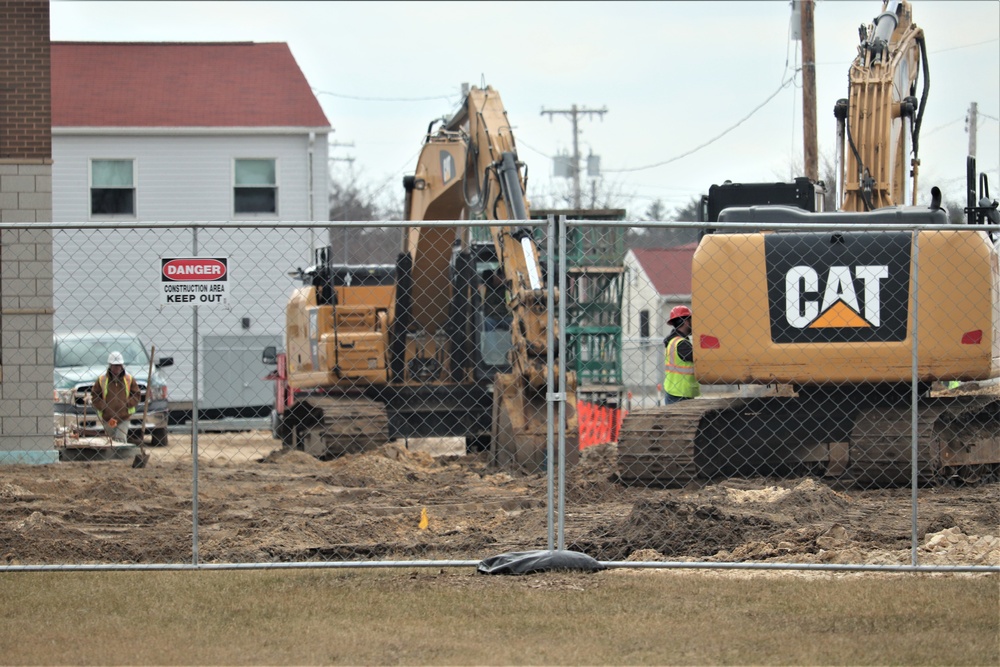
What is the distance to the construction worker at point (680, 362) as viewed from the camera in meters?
12.1

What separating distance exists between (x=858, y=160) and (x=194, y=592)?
26.0 feet

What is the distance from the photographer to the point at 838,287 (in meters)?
10.9

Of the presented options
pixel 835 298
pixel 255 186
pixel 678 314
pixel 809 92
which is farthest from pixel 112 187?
pixel 835 298

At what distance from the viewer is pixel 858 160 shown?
500 inches

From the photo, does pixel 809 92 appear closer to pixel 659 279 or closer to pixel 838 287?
pixel 838 287

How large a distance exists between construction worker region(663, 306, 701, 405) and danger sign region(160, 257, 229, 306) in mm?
5171

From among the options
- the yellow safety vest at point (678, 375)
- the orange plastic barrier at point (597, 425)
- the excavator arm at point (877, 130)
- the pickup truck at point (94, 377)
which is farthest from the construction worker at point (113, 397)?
the excavator arm at point (877, 130)

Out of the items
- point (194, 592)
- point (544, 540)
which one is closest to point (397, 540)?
point (544, 540)

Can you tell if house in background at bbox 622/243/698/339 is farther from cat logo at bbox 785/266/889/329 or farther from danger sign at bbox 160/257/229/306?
danger sign at bbox 160/257/229/306

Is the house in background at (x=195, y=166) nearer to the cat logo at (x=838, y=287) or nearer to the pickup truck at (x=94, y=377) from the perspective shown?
the pickup truck at (x=94, y=377)

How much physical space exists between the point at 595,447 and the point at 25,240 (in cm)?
709

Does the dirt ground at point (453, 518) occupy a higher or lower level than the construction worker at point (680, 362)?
lower

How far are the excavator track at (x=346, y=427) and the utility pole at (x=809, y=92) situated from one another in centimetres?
875

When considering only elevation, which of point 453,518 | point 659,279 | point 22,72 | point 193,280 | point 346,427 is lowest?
point 453,518
